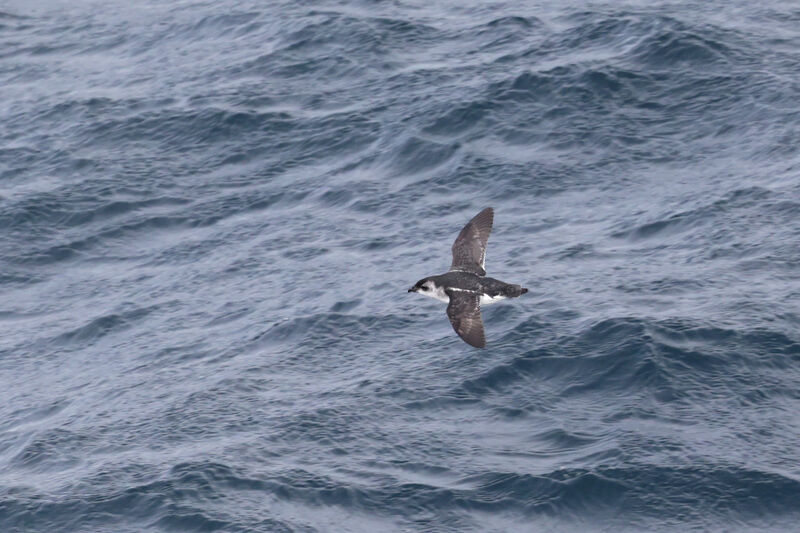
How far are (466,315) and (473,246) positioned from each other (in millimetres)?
3388

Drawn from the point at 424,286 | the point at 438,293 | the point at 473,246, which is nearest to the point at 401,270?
the point at 473,246

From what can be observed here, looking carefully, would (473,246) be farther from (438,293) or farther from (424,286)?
(424,286)

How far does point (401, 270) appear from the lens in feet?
141

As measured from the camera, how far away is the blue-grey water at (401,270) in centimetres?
3331

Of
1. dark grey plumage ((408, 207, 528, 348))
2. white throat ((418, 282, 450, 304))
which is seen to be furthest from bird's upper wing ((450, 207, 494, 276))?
white throat ((418, 282, 450, 304))

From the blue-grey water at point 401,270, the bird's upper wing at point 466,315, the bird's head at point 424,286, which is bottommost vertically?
the blue-grey water at point 401,270

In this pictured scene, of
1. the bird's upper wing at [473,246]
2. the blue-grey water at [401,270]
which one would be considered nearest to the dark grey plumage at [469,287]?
the bird's upper wing at [473,246]

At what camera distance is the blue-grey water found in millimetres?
33312

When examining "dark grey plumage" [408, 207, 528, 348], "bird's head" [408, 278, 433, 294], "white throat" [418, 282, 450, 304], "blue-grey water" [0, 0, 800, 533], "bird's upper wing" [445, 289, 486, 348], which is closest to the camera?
"bird's upper wing" [445, 289, 486, 348]

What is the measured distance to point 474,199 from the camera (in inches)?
1813

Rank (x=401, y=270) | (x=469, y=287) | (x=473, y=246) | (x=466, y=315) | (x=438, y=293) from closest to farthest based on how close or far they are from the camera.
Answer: (x=466, y=315) < (x=469, y=287) < (x=438, y=293) < (x=473, y=246) < (x=401, y=270)

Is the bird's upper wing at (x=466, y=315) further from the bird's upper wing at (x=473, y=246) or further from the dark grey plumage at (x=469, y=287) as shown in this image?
the bird's upper wing at (x=473, y=246)

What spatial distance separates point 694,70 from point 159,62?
2367 centimetres

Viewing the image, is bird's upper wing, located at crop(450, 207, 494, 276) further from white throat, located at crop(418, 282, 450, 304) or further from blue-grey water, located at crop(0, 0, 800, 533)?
blue-grey water, located at crop(0, 0, 800, 533)
